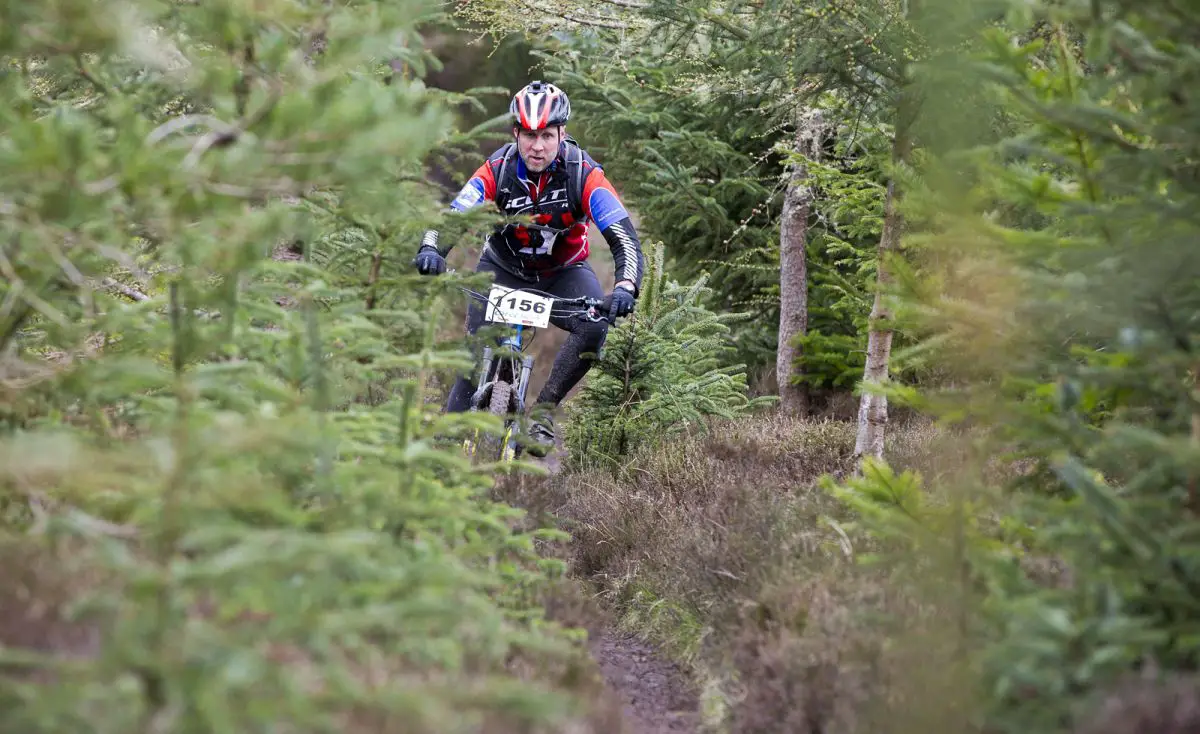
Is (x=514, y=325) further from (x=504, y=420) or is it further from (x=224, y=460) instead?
(x=224, y=460)

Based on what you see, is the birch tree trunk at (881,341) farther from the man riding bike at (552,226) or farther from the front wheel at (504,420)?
the front wheel at (504,420)

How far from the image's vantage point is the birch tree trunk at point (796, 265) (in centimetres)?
998

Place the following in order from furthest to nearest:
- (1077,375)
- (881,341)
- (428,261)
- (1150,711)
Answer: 1. (881,341)
2. (428,261)
3. (1077,375)
4. (1150,711)

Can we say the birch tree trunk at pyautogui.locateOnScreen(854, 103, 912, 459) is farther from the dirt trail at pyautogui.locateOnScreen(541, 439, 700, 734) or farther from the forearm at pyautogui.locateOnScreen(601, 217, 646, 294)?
the dirt trail at pyautogui.locateOnScreen(541, 439, 700, 734)

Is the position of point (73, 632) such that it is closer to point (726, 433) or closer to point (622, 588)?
point (622, 588)

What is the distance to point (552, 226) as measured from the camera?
24.9 ft

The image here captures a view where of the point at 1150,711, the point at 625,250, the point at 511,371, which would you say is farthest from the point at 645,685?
the point at 625,250

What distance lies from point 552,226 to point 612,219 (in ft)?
1.69

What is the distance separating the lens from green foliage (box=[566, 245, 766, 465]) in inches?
350

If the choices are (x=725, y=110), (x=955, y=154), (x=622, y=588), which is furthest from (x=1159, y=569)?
(x=725, y=110)

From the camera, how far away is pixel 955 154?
399cm

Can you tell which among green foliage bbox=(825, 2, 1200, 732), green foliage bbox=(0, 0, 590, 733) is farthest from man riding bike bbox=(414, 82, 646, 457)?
green foliage bbox=(825, 2, 1200, 732)

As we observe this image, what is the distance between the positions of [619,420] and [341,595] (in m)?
6.31

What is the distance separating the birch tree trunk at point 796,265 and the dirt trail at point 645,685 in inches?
199
